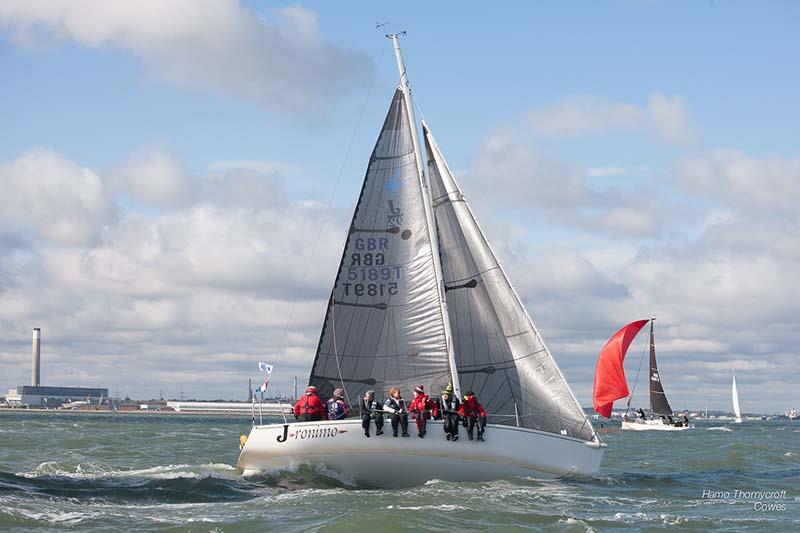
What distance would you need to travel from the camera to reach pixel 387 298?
2648 centimetres

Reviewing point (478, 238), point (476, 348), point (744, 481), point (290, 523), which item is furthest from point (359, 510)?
point (744, 481)

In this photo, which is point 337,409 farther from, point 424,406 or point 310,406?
point 424,406

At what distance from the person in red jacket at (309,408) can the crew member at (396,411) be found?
196 cm

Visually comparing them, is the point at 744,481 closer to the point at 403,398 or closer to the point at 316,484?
the point at 403,398

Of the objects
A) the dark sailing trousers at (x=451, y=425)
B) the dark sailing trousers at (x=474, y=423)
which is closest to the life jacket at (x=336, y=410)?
the dark sailing trousers at (x=451, y=425)

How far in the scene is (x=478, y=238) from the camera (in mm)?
27391

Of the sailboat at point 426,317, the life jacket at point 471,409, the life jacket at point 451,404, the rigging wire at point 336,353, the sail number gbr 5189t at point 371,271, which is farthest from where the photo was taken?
the sail number gbr 5189t at point 371,271

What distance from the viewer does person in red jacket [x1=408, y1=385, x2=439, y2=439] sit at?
23.8 m

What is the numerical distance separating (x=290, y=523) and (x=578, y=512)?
5906 millimetres

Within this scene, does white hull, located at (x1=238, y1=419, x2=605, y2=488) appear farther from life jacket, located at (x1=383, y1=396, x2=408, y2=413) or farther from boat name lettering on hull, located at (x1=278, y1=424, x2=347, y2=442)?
life jacket, located at (x1=383, y1=396, x2=408, y2=413)

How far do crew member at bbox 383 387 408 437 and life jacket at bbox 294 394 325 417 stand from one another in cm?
196

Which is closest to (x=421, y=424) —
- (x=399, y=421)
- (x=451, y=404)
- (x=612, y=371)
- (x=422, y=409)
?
(x=399, y=421)

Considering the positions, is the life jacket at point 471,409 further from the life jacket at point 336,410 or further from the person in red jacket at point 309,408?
the person in red jacket at point 309,408

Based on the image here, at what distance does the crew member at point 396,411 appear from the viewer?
23.6m
